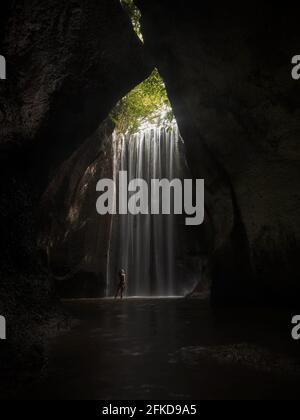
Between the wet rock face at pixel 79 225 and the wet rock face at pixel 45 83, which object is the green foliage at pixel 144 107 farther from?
the wet rock face at pixel 45 83

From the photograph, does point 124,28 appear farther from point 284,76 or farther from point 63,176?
point 63,176

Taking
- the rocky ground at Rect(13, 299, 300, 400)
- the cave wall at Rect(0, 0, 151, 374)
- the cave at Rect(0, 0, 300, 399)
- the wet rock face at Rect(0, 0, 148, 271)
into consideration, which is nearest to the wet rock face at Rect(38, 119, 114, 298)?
the cave at Rect(0, 0, 300, 399)

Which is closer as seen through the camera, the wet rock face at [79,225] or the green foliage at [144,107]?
the wet rock face at [79,225]

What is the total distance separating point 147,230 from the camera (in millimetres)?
18484

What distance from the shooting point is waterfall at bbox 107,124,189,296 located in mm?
17812

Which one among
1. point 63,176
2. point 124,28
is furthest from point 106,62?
point 63,176

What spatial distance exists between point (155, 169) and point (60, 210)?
706 centimetres

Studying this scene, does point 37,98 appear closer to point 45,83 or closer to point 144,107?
point 45,83

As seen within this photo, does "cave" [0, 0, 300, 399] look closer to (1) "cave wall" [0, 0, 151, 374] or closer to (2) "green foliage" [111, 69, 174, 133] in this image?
(1) "cave wall" [0, 0, 151, 374]

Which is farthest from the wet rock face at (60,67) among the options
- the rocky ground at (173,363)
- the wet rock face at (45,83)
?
the rocky ground at (173,363)

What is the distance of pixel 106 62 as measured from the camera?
7836mm

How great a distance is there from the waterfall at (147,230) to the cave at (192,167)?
8.10m

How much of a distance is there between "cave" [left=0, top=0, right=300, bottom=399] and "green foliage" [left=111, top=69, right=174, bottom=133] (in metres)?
4.86

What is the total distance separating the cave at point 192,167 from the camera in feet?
11.6
